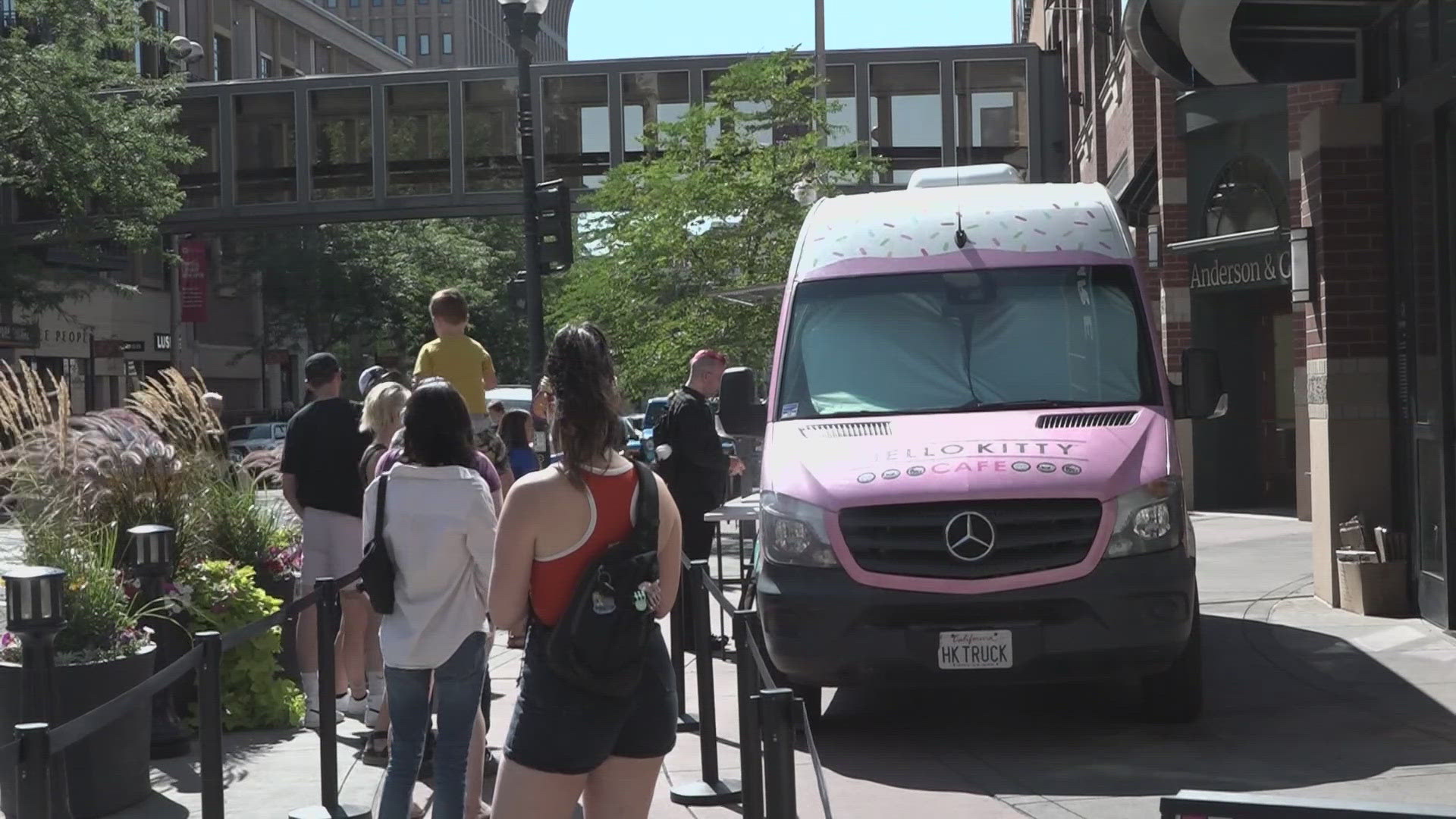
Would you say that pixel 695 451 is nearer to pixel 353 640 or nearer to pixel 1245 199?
pixel 353 640

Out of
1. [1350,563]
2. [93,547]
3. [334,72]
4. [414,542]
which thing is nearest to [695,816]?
[414,542]

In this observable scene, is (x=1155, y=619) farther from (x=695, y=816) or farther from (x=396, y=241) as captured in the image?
(x=396, y=241)

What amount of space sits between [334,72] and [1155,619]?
77.7 m

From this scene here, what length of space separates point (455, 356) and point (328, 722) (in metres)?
3.28

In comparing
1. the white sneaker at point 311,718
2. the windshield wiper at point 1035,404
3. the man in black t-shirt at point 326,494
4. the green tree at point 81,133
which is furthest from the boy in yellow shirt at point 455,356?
the green tree at point 81,133

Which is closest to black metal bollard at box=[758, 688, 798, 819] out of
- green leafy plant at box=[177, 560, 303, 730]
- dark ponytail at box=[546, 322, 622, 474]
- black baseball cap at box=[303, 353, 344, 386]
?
dark ponytail at box=[546, 322, 622, 474]

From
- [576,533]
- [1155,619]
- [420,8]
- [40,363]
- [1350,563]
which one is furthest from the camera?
[420,8]

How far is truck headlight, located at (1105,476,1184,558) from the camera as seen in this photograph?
805 centimetres

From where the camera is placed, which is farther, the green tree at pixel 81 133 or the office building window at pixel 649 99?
the office building window at pixel 649 99

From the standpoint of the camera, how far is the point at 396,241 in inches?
2196

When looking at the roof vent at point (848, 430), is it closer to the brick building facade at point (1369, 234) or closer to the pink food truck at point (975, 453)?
the pink food truck at point (975, 453)

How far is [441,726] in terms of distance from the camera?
6.02 meters

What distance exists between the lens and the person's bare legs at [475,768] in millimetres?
6324

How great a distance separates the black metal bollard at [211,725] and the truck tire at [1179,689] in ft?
14.5
